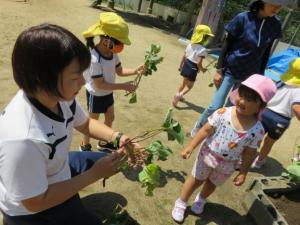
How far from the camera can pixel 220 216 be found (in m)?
3.26

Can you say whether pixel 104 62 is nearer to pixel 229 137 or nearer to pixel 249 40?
pixel 229 137

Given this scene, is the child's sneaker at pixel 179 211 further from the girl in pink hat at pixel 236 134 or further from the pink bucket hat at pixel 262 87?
the pink bucket hat at pixel 262 87

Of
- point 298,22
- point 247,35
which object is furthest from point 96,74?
point 298,22

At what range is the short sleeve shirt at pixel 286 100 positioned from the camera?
3455 millimetres

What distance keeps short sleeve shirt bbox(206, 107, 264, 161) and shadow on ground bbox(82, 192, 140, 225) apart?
901 millimetres

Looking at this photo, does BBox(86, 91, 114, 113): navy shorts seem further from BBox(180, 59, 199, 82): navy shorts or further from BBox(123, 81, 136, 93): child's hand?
BBox(180, 59, 199, 82): navy shorts

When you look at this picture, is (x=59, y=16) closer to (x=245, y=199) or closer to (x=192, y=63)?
(x=192, y=63)

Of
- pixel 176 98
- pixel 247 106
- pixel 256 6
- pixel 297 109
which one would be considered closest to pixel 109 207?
pixel 247 106

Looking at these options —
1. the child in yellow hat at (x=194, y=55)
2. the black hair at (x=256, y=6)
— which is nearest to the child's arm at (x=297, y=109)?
the black hair at (x=256, y=6)

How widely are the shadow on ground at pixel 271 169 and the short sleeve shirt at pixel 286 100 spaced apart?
0.94 meters

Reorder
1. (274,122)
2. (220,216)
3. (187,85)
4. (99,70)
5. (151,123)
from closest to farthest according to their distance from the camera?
(99,70)
(220,216)
(274,122)
(151,123)
(187,85)

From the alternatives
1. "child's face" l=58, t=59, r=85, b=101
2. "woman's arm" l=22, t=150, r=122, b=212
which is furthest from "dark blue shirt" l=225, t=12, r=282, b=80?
"child's face" l=58, t=59, r=85, b=101

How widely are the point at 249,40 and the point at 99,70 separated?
173 cm

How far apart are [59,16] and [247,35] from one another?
712 centimetres
